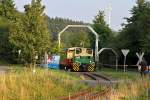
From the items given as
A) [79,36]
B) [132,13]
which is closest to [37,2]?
[132,13]

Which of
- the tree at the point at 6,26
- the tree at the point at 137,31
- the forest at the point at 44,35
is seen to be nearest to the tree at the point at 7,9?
the tree at the point at 6,26

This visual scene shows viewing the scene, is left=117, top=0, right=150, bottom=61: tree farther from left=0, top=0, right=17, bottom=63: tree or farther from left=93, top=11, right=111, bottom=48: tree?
left=0, top=0, right=17, bottom=63: tree

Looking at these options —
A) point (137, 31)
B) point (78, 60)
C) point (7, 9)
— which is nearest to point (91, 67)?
point (78, 60)

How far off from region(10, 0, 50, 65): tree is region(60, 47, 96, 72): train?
37.2 feet

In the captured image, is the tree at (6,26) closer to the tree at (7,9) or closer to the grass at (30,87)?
the tree at (7,9)

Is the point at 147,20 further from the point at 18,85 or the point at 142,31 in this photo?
the point at 18,85

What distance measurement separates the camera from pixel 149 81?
102 feet

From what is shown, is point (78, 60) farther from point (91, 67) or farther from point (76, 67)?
point (91, 67)

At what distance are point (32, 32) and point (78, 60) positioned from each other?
59.3ft

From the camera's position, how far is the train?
61.3 m

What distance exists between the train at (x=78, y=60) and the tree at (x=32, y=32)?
11.3 metres

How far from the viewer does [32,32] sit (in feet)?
254

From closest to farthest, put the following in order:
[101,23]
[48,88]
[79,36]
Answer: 1. [48,88]
2. [101,23]
3. [79,36]

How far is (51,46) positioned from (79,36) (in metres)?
49.6
